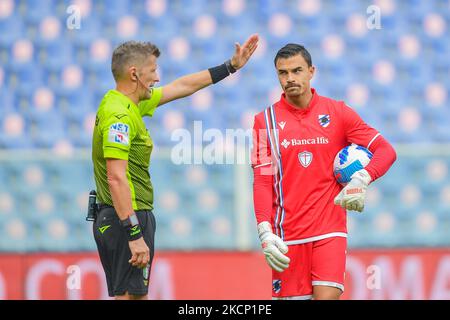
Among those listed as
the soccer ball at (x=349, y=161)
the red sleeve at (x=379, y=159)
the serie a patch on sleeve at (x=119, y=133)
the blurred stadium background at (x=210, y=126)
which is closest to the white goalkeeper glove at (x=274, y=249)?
the soccer ball at (x=349, y=161)

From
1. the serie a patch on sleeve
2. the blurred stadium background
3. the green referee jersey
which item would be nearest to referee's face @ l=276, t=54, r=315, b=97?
the green referee jersey

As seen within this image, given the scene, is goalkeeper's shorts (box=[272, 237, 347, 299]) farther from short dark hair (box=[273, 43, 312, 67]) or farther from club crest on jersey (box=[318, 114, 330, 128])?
short dark hair (box=[273, 43, 312, 67])

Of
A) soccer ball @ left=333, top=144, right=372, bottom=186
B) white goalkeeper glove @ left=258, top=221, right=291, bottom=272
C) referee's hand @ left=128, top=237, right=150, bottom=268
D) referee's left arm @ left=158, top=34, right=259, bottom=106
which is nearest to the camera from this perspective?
referee's hand @ left=128, top=237, right=150, bottom=268

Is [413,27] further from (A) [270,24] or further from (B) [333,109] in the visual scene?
(B) [333,109]

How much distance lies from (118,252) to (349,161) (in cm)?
132

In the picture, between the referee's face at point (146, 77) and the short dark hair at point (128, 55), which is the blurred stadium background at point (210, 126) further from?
the short dark hair at point (128, 55)

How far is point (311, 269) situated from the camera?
4938 mm

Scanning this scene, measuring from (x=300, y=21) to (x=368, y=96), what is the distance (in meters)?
1.01

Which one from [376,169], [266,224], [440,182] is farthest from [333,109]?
[440,182]

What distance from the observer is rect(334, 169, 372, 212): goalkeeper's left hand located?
15.5ft

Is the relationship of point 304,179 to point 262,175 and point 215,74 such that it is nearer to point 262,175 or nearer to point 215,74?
point 262,175

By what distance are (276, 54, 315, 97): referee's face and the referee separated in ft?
2.30

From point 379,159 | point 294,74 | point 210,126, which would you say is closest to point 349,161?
point 379,159

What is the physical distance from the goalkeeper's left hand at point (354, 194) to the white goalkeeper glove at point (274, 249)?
0.38 m
